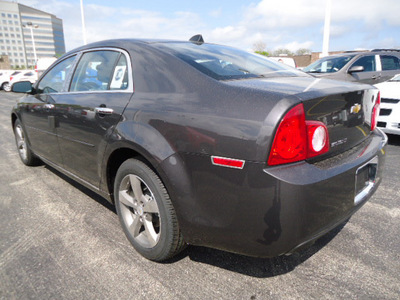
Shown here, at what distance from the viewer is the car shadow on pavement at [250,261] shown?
6.57 ft

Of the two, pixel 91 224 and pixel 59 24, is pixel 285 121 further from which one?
pixel 59 24

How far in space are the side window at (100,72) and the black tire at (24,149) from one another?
176 centimetres

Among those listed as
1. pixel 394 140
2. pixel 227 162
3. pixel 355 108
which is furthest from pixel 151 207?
pixel 394 140

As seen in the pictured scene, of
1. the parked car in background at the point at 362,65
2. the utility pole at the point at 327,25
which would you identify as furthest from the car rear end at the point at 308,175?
the utility pole at the point at 327,25

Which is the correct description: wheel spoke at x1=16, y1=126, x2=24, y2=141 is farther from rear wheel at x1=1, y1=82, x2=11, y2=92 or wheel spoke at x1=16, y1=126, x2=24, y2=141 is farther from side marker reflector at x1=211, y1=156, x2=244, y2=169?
rear wheel at x1=1, y1=82, x2=11, y2=92

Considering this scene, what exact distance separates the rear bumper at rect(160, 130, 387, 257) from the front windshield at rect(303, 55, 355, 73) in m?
6.08

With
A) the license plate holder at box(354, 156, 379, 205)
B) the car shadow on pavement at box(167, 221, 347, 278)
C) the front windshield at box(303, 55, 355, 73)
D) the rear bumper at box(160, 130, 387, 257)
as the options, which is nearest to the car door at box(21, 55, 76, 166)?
the car shadow on pavement at box(167, 221, 347, 278)

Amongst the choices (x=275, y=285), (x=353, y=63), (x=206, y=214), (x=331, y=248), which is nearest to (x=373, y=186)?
(x=331, y=248)

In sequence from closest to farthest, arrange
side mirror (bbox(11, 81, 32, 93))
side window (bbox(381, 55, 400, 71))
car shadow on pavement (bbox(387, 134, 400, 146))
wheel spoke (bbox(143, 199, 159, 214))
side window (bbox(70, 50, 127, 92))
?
wheel spoke (bbox(143, 199, 159, 214)) < side window (bbox(70, 50, 127, 92)) < side mirror (bbox(11, 81, 32, 93)) < car shadow on pavement (bbox(387, 134, 400, 146)) < side window (bbox(381, 55, 400, 71))

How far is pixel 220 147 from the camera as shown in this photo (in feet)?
5.20

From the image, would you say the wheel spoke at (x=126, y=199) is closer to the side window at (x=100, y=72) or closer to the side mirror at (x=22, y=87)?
the side window at (x=100, y=72)

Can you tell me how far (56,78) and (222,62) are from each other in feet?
6.84

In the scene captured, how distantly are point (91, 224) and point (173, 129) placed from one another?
1.44 metres

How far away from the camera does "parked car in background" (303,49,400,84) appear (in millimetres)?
6848
